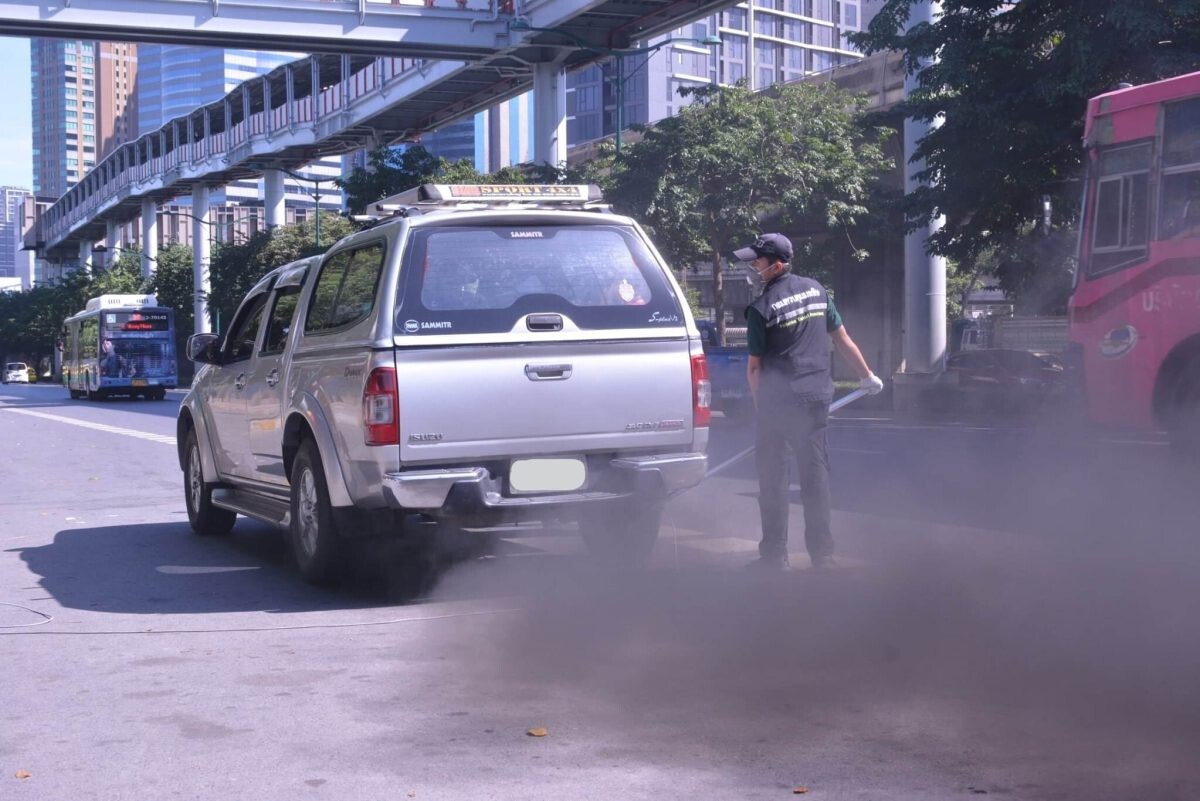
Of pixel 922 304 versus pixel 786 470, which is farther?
pixel 922 304

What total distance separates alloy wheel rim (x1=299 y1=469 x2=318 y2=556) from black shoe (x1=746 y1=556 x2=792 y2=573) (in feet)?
7.62

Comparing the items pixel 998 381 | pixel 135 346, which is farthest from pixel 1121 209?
pixel 135 346

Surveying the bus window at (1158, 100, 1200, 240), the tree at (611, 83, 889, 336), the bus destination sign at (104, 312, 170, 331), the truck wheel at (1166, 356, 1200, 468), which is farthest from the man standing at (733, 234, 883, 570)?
the bus destination sign at (104, 312, 170, 331)

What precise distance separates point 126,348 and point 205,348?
39.5m

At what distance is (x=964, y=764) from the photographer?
4.23 meters

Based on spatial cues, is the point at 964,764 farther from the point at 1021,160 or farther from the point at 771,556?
the point at 1021,160

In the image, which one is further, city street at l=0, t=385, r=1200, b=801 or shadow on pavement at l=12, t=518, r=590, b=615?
shadow on pavement at l=12, t=518, r=590, b=615

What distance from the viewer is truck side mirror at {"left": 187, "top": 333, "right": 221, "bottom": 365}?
31.1 feet

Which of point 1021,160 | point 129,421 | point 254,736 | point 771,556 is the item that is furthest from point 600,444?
point 129,421

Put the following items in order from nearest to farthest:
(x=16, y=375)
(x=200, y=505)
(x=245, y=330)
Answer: (x=245, y=330)
(x=200, y=505)
(x=16, y=375)

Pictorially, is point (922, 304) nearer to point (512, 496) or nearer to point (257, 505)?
point (257, 505)

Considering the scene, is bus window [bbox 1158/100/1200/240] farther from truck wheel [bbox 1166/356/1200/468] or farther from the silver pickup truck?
the silver pickup truck

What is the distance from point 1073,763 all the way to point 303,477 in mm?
4663

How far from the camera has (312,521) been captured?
765 centimetres
